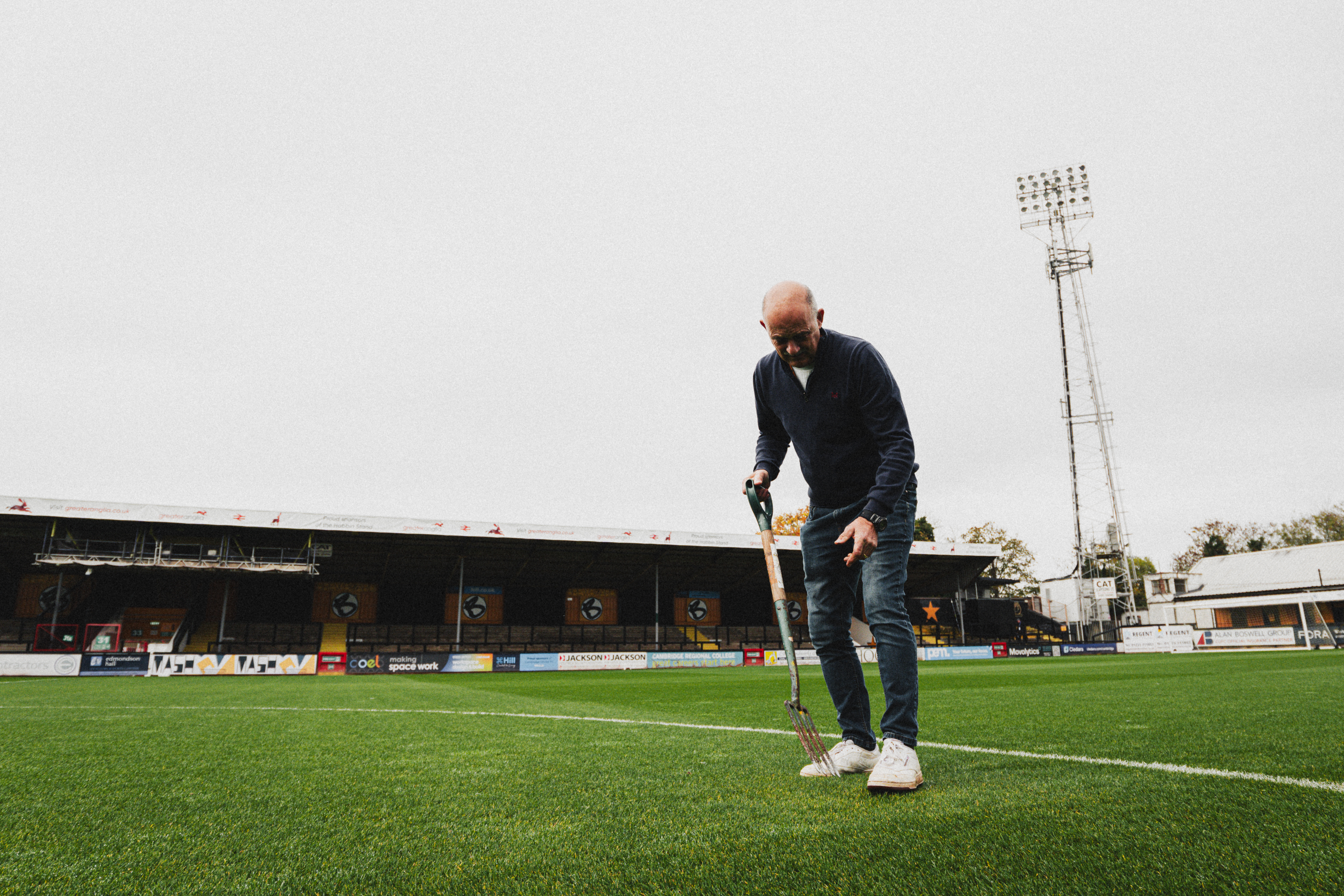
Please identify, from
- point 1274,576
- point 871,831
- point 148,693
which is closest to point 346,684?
point 148,693

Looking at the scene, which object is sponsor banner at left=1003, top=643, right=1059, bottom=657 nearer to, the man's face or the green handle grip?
the green handle grip

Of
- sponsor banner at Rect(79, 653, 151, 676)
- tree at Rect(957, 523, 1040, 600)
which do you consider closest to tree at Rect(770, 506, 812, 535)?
tree at Rect(957, 523, 1040, 600)

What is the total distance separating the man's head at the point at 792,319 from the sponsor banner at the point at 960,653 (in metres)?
26.8

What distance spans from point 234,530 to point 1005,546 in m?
51.3

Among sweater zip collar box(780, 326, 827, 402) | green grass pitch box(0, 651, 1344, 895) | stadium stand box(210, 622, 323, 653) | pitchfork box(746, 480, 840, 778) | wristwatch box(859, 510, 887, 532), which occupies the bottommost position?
stadium stand box(210, 622, 323, 653)

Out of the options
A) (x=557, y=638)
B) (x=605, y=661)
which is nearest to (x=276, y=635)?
(x=557, y=638)

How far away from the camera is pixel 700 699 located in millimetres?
8570

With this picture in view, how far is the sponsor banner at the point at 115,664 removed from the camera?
19531 mm

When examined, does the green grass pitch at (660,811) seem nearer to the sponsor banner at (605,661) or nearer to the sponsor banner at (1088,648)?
the sponsor banner at (605,661)

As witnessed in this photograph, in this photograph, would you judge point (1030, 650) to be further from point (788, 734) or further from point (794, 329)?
point (794, 329)

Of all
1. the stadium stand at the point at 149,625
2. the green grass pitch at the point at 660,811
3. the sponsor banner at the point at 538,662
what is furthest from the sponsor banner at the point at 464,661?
the green grass pitch at the point at 660,811

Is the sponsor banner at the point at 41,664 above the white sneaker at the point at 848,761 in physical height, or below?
below

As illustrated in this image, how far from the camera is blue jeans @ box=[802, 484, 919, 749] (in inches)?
107

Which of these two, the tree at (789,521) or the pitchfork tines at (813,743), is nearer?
the pitchfork tines at (813,743)
